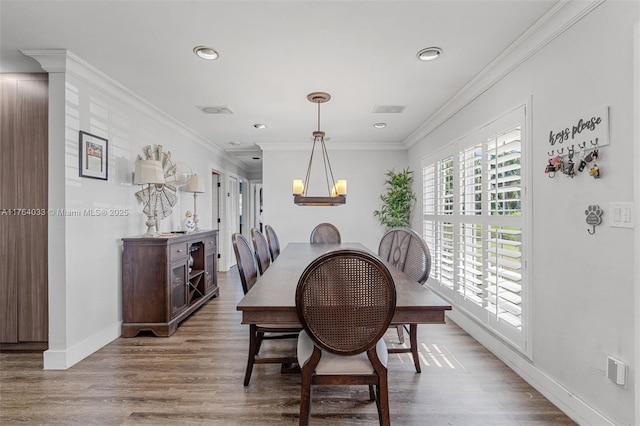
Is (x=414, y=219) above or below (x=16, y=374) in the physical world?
above

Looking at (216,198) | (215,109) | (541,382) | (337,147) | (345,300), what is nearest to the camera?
(345,300)

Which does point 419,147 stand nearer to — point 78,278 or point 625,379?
point 625,379

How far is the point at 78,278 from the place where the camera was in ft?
8.82

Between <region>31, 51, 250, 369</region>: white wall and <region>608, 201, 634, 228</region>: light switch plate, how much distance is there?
357cm

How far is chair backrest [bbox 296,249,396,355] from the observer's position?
148 cm

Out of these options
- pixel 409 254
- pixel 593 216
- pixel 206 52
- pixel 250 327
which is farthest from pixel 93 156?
pixel 593 216

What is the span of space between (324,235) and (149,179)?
2374 mm

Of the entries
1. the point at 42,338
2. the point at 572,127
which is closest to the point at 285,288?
the point at 572,127

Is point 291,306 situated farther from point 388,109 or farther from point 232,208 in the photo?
point 232,208

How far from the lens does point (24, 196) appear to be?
2.79 meters

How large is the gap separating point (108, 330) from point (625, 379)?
3.76m

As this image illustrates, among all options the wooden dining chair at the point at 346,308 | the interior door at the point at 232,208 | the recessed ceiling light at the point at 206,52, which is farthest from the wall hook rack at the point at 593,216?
the interior door at the point at 232,208

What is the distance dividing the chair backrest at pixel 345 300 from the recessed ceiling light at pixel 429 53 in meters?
1.79

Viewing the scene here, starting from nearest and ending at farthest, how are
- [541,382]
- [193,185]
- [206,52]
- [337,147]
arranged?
1. [541,382]
2. [206,52]
3. [193,185]
4. [337,147]
